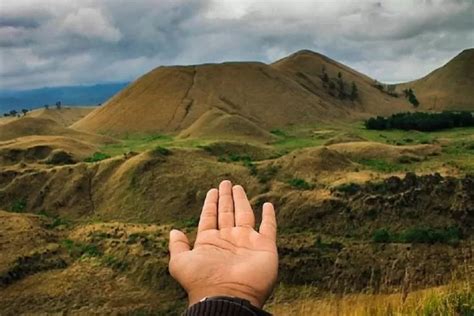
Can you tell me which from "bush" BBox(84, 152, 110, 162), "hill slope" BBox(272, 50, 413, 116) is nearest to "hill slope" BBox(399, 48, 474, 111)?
"hill slope" BBox(272, 50, 413, 116)

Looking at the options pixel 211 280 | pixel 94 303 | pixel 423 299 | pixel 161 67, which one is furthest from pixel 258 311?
pixel 161 67

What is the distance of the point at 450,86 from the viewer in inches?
4168

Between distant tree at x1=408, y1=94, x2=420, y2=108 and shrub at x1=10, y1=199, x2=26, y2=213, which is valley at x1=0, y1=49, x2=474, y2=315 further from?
distant tree at x1=408, y1=94, x2=420, y2=108

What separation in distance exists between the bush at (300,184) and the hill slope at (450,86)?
73282 millimetres

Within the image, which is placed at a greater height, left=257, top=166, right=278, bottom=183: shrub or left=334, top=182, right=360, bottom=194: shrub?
left=257, top=166, right=278, bottom=183: shrub

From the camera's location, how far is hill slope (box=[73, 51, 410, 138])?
69.0m

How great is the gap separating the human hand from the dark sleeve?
0.17 metres

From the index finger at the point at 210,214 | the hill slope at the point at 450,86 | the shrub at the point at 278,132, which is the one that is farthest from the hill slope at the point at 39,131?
the hill slope at the point at 450,86

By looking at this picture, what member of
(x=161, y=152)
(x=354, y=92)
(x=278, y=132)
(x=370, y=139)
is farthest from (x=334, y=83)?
(x=161, y=152)

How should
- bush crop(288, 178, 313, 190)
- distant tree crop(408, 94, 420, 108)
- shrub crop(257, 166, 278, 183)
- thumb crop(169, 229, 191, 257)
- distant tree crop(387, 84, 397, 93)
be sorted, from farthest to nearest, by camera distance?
distant tree crop(387, 84, 397, 93) < distant tree crop(408, 94, 420, 108) < shrub crop(257, 166, 278, 183) < bush crop(288, 178, 313, 190) < thumb crop(169, 229, 191, 257)

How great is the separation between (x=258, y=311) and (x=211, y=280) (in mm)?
342

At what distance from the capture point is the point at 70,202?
29984 millimetres

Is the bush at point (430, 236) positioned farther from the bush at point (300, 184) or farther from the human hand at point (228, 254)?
the human hand at point (228, 254)

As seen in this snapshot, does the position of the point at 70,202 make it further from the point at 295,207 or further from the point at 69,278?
the point at 295,207
